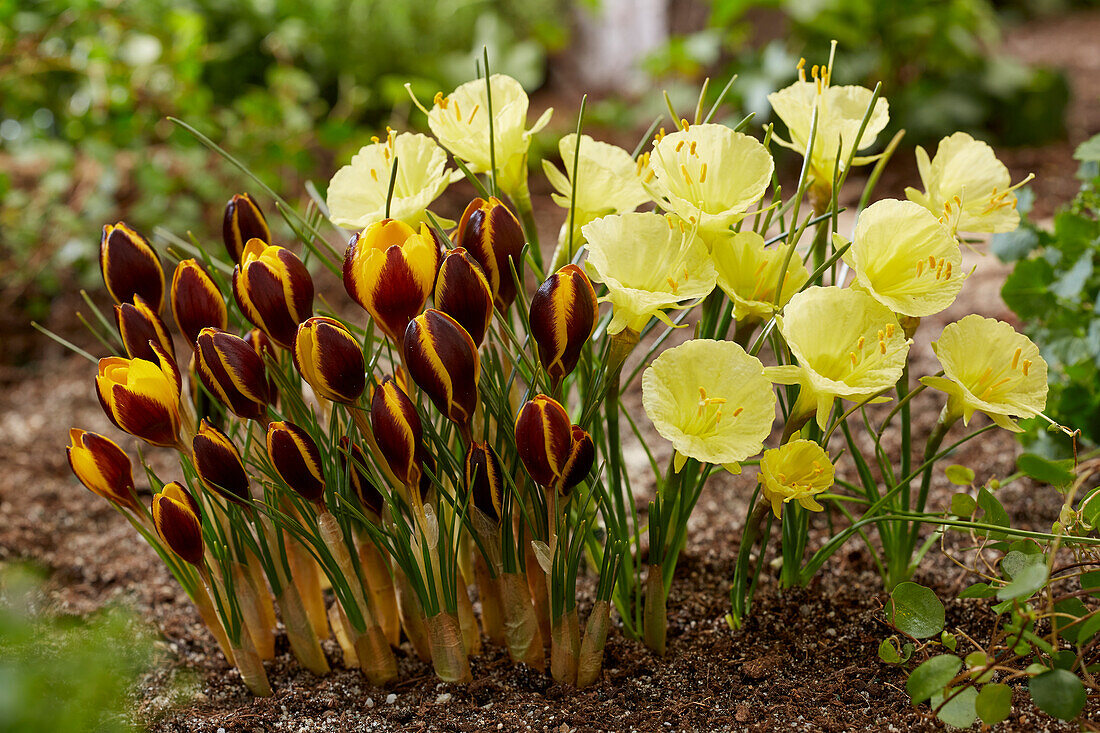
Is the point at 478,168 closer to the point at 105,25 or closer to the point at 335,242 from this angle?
the point at 335,242

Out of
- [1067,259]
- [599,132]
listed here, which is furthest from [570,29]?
[1067,259]

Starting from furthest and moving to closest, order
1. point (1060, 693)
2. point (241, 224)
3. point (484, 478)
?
point (241, 224)
point (484, 478)
point (1060, 693)

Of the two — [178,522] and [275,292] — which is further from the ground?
[275,292]

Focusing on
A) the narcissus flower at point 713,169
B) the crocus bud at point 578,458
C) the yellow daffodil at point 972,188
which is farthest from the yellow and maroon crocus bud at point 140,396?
the yellow daffodil at point 972,188

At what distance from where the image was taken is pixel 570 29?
14.6 ft

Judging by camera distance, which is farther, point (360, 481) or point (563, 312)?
point (360, 481)

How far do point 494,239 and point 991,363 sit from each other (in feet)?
1.57

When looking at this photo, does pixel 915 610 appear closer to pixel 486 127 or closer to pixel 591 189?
pixel 591 189

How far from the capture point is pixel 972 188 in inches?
35.5

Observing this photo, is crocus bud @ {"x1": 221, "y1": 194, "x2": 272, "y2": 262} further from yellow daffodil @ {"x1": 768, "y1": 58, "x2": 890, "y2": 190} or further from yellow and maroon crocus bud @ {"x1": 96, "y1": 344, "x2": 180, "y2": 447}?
yellow daffodil @ {"x1": 768, "y1": 58, "x2": 890, "y2": 190}

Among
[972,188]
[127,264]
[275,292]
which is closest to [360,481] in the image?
[275,292]

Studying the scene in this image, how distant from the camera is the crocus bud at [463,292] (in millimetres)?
742

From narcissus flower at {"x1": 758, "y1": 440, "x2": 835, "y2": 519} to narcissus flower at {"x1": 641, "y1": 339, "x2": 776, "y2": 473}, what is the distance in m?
0.04

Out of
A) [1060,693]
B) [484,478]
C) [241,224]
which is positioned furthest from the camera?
[241,224]
